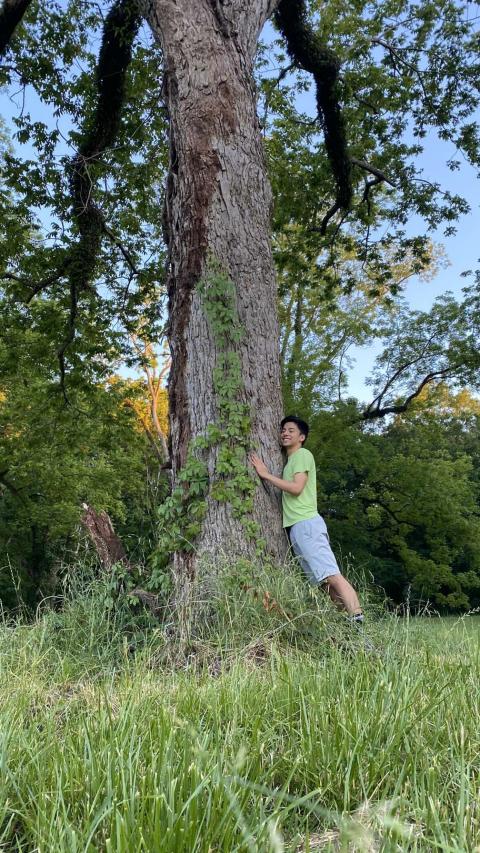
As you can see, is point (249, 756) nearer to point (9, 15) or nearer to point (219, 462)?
point (219, 462)

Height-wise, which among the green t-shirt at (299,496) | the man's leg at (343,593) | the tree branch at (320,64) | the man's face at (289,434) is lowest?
the man's leg at (343,593)

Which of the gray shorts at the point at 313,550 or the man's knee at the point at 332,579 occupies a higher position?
the gray shorts at the point at 313,550

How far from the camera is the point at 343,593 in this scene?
4.05 meters

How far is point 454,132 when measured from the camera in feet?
33.7

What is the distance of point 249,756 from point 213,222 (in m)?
3.86

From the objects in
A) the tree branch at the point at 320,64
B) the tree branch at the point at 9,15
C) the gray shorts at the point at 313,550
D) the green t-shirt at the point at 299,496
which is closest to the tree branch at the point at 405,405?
the tree branch at the point at 320,64

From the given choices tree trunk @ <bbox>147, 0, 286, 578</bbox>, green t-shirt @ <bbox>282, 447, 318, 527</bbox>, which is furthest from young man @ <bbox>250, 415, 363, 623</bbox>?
tree trunk @ <bbox>147, 0, 286, 578</bbox>

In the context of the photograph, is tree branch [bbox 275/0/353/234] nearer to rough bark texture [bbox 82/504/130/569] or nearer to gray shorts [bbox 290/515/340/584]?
gray shorts [bbox 290/515/340/584]

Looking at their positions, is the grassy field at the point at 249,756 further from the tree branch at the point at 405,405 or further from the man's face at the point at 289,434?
the tree branch at the point at 405,405

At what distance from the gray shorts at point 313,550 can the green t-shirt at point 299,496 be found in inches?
2.1

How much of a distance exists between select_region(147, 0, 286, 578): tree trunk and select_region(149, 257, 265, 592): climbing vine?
7 cm

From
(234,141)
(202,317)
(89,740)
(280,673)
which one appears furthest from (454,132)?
(89,740)

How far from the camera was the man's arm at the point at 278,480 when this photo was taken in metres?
4.20

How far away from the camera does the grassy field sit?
4.15 ft
